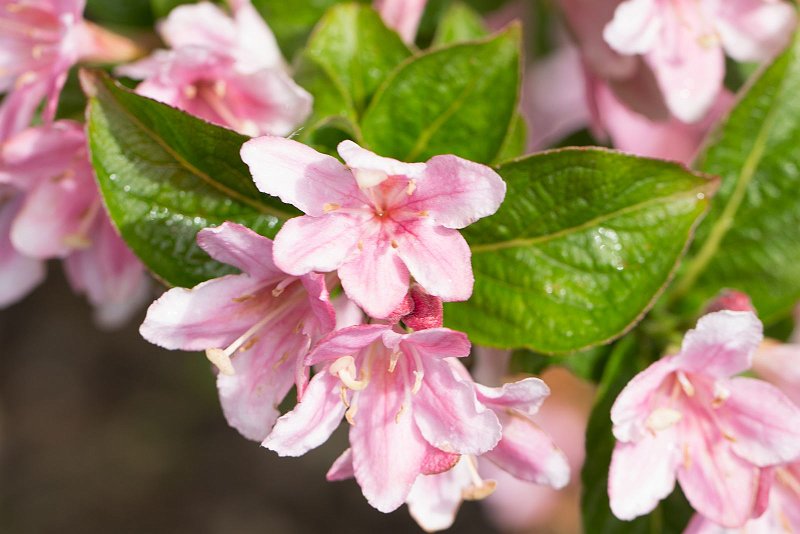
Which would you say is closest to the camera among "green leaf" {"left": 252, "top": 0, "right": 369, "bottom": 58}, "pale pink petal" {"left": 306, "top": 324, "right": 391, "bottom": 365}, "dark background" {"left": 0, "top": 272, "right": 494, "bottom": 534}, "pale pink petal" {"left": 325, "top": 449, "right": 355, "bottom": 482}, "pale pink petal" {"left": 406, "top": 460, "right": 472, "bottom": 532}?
"pale pink petal" {"left": 306, "top": 324, "right": 391, "bottom": 365}

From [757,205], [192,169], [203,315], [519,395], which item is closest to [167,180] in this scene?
[192,169]

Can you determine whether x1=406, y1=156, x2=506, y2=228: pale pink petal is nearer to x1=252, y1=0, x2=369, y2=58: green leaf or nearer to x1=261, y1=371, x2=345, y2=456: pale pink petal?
x1=261, y1=371, x2=345, y2=456: pale pink petal

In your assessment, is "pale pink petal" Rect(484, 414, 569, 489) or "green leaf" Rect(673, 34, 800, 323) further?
"green leaf" Rect(673, 34, 800, 323)

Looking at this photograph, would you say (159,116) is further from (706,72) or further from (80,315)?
(80,315)

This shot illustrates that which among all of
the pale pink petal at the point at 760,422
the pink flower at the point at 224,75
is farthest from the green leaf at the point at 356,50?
the pale pink petal at the point at 760,422

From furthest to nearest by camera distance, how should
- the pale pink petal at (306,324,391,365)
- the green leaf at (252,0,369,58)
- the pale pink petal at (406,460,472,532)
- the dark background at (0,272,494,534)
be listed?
1. the dark background at (0,272,494,534)
2. the green leaf at (252,0,369,58)
3. the pale pink petal at (406,460,472,532)
4. the pale pink petal at (306,324,391,365)

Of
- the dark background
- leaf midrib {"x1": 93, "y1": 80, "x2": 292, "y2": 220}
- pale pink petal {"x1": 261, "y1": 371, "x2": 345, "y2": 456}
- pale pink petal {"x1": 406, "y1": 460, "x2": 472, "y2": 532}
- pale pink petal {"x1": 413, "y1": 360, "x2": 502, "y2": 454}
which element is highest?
leaf midrib {"x1": 93, "y1": 80, "x2": 292, "y2": 220}

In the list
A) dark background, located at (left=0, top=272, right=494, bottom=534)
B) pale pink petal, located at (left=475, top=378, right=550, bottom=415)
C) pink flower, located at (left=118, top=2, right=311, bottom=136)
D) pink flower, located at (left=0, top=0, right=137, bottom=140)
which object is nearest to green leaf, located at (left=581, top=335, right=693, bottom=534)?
pale pink petal, located at (left=475, top=378, right=550, bottom=415)
